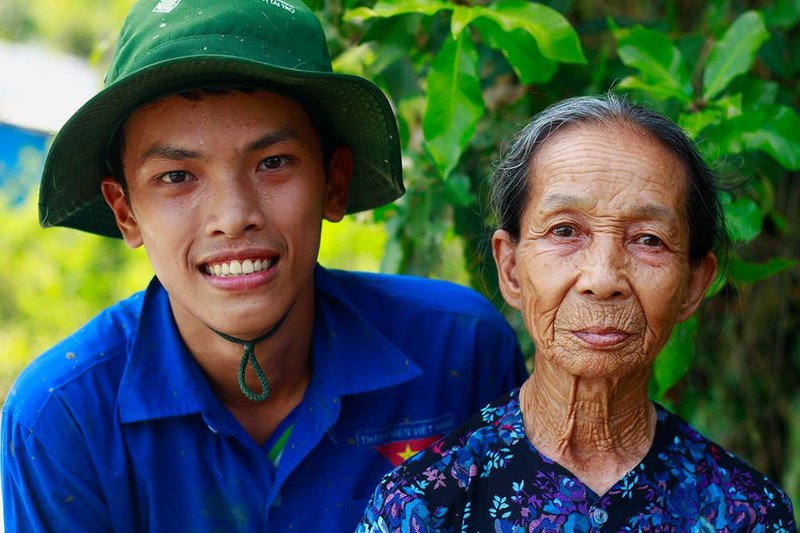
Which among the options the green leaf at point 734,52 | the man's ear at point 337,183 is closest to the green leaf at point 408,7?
the man's ear at point 337,183

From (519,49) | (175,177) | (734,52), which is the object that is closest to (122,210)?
(175,177)

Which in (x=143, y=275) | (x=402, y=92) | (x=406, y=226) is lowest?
(x=143, y=275)

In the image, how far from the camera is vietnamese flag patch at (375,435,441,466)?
8.23 ft

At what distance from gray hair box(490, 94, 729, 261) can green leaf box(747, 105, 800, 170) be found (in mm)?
446

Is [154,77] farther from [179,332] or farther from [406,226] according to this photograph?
[406,226]

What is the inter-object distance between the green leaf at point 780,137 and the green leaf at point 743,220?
0.49 ft

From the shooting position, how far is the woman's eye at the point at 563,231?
195 centimetres

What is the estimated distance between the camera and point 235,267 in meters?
2.16

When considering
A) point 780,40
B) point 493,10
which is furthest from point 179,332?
point 780,40

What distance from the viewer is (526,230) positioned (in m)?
2.03

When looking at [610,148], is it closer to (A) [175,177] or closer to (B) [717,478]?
(B) [717,478]

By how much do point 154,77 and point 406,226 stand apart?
1165 millimetres

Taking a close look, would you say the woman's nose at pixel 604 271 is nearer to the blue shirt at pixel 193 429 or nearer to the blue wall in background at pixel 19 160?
the blue shirt at pixel 193 429

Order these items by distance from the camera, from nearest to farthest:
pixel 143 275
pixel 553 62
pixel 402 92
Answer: pixel 553 62, pixel 402 92, pixel 143 275
